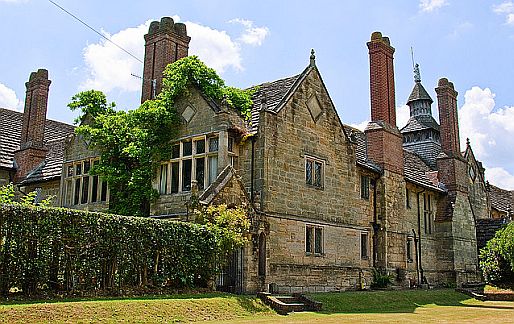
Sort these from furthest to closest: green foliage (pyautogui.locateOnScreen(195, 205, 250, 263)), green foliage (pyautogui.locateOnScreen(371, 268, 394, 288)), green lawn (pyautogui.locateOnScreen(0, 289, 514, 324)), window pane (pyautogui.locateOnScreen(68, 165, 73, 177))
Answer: green foliage (pyautogui.locateOnScreen(371, 268, 394, 288))
window pane (pyautogui.locateOnScreen(68, 165, 73, 177))
green foliage (pyautogui.locateOnScreen(195, 205, 250, 263))
green lawn (pyautogui.locateOnScreen(0, 289, 514, 324))

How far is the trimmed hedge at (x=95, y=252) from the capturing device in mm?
14148

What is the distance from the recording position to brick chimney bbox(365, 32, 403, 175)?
99.1 feet

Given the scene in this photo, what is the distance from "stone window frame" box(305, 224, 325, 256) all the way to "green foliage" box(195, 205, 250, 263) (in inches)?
205

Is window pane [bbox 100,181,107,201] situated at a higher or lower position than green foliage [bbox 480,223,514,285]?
higher

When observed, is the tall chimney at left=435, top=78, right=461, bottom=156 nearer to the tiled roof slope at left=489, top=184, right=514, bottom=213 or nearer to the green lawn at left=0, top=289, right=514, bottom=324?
the tiled roof slope at left=489, top=184, right=514, bottom=213

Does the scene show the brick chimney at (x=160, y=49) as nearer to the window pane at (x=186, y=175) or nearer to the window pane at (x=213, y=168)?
the window pane at (x=186, y=175)

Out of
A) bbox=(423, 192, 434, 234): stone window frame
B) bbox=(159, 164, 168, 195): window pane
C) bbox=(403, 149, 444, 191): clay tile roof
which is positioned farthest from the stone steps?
bbox=(423, 192, 434, 234): stone window frame

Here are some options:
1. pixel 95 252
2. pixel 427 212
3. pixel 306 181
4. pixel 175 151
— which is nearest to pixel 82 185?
pixel 175 151

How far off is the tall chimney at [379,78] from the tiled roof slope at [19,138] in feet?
55.2

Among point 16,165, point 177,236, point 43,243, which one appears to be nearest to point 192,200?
point 177,236

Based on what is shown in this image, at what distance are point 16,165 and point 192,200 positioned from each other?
Answer: 1574 cm

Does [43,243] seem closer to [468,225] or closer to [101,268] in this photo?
[101,268]

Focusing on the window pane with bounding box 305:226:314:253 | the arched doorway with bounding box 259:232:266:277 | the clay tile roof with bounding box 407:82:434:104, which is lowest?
the arched doorway with bounding box 259:232:266:277

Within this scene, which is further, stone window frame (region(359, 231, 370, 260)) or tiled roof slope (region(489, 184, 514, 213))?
tiled roof slope (region(489, 184, 514, 213))
